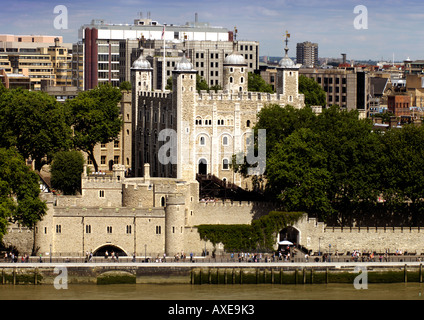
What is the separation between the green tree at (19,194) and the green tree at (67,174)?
39.8ft

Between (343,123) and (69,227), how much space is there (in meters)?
24.7

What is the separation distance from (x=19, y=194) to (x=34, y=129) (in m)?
19.5

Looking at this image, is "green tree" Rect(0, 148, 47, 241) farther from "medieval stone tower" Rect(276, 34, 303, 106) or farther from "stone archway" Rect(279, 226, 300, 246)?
"medieval stone tower" Rect(276, 34, 303, 106)

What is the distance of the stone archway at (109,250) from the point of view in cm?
8700

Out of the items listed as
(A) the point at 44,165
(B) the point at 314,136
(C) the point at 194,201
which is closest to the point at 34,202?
(C) the point at 194,201

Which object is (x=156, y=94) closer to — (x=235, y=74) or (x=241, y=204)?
(x=235, y=74)

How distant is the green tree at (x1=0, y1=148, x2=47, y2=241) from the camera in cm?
8494

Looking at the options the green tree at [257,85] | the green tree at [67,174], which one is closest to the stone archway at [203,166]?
the green tree at [67,174]

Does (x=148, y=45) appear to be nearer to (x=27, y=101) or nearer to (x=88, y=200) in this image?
(x=27, y=101)

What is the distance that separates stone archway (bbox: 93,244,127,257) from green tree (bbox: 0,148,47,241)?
4581 mm

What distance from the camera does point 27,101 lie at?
352ft

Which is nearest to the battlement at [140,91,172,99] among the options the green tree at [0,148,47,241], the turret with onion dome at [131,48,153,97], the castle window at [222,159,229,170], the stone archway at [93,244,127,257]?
the turret with onion dome at [131,48,153,97]

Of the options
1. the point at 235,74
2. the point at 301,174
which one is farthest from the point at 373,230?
the point at 235,74

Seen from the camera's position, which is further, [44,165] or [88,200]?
[44,165]
